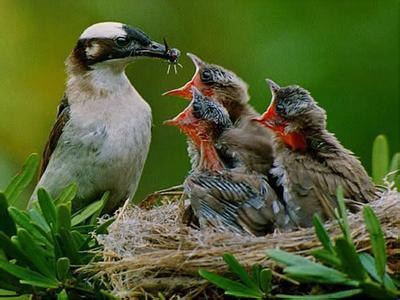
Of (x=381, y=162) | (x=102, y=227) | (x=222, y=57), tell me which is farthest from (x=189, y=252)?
(x=222, y=57)

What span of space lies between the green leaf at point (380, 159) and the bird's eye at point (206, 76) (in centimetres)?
74

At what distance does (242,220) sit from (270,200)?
120mm

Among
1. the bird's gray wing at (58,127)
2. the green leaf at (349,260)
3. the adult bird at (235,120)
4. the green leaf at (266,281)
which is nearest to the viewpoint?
the green leaf at (349,260)

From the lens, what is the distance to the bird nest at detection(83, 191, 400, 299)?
2789 millimetres

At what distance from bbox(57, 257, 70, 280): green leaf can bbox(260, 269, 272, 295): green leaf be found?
19.1 inches

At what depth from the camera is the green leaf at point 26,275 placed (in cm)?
266

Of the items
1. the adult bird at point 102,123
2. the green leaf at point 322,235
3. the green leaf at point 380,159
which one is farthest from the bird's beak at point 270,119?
the green leaf at point 322,235

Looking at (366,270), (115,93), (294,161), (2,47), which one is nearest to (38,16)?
(2,47)

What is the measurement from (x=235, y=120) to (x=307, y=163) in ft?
2.18

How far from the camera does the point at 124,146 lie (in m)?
4.09

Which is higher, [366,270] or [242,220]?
[366,270]

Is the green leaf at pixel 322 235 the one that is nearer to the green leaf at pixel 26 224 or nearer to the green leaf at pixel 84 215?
the green leaf at pixel 26 224

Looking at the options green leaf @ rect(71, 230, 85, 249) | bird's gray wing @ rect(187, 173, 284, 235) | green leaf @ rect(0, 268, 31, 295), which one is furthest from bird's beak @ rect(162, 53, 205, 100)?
green leaf @ rect(0, 268, 31, 295)

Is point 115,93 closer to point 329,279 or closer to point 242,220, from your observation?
point 242,220
